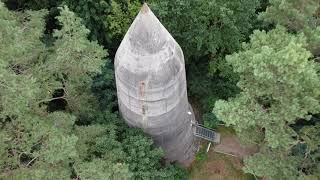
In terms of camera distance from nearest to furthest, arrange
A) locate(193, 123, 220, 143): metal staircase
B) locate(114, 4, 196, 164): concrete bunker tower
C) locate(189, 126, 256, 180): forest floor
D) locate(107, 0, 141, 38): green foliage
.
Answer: locate(114, 4, 196, 164): concrete bunker tower
locate(107, 0, 141, 38): green foliage
locate(189, 126, 256, 180): forest floor
locate(193, 123, 220, 143): metal staircase

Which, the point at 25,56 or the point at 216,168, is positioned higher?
the point at 25,56

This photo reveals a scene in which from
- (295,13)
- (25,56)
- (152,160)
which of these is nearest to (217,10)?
(295,13)

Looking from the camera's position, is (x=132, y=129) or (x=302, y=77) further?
(x=132, y=129)

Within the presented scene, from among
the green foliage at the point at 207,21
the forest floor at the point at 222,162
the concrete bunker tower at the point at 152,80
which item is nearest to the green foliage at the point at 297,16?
the green foliage at the point at 207,21

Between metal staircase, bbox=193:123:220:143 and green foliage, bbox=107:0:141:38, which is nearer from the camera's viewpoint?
green foliage, bbox=107:0:141:38

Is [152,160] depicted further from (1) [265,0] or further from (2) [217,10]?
(1) [265,0]

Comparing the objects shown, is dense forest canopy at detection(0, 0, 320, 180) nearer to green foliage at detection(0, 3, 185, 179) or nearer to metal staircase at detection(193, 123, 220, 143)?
green foliage at detection(0, 3, 185, 179)

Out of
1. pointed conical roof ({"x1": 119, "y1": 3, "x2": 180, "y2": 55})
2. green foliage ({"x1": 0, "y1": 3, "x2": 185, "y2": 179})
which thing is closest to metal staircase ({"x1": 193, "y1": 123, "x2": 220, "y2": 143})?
green foliage ({"x1": 0, "y1": 3, "x2": 185, "y2": 179})

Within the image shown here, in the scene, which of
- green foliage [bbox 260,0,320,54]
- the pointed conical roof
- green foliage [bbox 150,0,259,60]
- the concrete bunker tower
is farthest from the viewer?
→ green foliage [bbox 150,0,259,60]
